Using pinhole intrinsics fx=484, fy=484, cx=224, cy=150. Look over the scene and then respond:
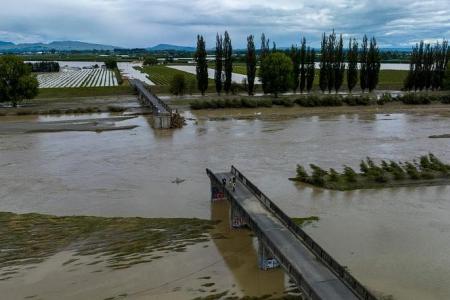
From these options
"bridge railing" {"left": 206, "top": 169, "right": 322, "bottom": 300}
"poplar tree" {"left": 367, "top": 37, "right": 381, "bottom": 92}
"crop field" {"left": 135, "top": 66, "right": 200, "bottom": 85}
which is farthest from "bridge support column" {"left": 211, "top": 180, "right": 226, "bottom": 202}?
"crop field" {"left": 135, "top": 66, "right": 200, "bottom": 85}

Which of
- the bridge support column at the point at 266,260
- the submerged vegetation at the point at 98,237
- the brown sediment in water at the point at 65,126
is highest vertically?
the brown sediment in water at the point at 65,126

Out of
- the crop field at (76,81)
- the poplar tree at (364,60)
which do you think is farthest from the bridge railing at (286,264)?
the crop field at (76,81)

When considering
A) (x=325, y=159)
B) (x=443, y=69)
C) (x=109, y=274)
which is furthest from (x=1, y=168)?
(x=443, y=69)

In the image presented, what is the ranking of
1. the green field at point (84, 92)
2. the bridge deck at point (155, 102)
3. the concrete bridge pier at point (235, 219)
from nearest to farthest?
1. the concrete bridge pier at point (235, 219)
2. the bridge deck at point (155, 102)
3. the green field at point (84, 92)

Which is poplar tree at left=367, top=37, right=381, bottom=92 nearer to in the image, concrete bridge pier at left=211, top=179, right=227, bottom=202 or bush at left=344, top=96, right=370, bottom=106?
bush at left=344, top=96, right=370, bottom=106

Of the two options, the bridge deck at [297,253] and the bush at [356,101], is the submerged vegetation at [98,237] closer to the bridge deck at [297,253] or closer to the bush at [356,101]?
the bridge deck at [297,253]

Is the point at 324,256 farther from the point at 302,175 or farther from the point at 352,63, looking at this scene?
the point at 352,63

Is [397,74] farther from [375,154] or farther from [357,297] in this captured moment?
[357,297]

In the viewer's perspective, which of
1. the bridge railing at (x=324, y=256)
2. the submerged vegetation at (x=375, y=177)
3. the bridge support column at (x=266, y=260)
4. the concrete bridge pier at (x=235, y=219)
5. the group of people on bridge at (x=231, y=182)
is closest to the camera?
the bridge railing at (x=324, y=256)
